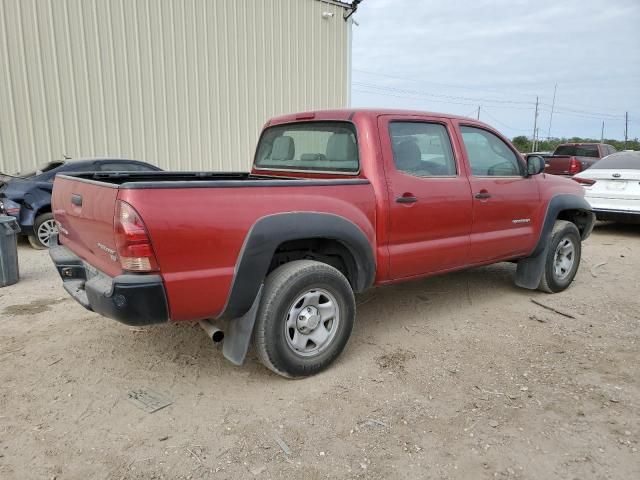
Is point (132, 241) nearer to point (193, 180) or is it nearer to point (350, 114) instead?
point (193, 180)

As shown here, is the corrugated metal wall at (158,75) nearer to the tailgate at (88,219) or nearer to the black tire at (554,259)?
the tailgate at (88,219)

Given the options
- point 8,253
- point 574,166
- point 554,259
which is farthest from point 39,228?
point 574,166

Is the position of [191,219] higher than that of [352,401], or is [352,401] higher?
[191,219]

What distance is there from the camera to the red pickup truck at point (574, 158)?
46.0 feet

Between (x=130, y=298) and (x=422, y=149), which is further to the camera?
(x=422, y=149)

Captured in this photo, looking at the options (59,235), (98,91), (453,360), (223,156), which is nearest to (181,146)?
(223,156)

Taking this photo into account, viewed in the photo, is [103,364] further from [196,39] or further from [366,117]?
[196,39]

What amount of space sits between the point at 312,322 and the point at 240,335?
50cm

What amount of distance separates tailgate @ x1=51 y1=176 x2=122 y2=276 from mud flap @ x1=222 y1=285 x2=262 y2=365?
802 millimetres

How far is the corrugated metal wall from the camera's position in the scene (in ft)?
30.4

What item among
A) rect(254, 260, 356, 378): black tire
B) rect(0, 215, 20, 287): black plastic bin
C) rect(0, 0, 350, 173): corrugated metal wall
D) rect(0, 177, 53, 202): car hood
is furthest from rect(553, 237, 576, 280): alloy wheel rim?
rect(0, 0, 350, 173): corrugated metal wall

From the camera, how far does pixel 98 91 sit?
32.9ft

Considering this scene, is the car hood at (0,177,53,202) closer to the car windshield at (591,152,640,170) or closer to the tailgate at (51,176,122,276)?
the tailgate at (51,176,122,276)

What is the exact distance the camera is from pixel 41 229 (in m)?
7.51
